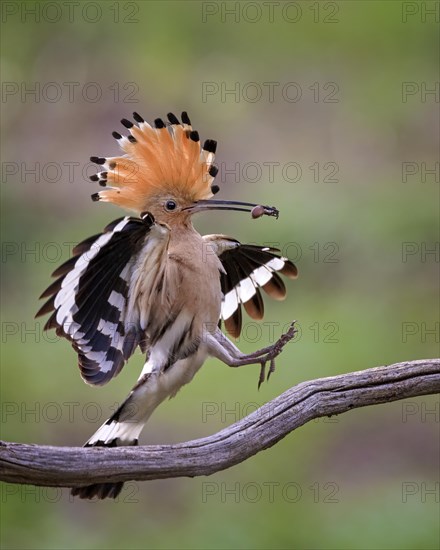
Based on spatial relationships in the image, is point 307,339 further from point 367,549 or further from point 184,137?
point 184,137

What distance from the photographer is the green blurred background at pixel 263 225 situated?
452cm

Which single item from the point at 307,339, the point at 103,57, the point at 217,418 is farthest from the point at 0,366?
the point at 103,57

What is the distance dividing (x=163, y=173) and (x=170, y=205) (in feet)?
0.27

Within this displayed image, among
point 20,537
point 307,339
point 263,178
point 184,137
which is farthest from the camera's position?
point 263,178

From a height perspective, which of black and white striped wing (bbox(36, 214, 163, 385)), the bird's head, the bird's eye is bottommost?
black and white striped wing (bbox(36, 214, 163, 385))

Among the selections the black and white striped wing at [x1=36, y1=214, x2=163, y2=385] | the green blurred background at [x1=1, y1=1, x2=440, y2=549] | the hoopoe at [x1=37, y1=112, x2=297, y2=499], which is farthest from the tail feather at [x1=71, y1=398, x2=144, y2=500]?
the green blurred background at [x1=1, y1=1, x2=440, y2=549]

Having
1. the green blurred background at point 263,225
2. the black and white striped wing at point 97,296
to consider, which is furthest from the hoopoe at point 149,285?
the green blurred background at point 263,225

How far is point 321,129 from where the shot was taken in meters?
7.12

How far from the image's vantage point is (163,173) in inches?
101

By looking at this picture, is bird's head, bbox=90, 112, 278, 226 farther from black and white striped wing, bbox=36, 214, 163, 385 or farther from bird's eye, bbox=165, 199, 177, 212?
black and white striped wing, bbox=36, 214, 163, 385

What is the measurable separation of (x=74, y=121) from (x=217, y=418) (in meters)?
2.96

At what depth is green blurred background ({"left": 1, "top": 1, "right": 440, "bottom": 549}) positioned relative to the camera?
452 centimetres

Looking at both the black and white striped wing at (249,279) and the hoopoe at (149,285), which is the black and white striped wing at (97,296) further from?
the black and white striped wing at (249,279)

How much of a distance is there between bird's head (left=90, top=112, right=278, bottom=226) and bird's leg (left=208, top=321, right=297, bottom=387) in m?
0.31
